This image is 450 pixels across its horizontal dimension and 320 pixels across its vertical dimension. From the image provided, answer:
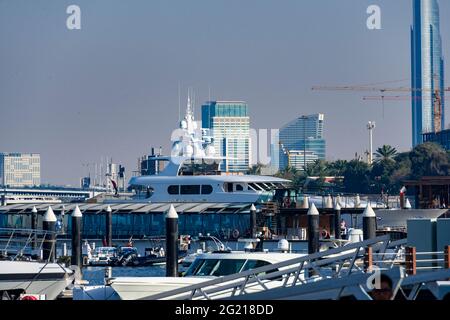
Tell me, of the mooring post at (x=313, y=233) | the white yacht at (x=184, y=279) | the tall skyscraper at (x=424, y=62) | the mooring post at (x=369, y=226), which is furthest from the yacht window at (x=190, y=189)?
the tall skyscraper at (x=424, y=62)

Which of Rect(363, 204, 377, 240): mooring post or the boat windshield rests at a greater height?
Rect(363, 204, 377, 240): mooring post

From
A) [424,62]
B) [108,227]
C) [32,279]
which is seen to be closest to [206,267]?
[32,279]

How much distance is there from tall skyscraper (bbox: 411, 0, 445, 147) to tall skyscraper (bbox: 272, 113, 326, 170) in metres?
28.5

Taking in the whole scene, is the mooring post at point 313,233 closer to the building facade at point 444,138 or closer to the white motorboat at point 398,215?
the white motorboat at point 398,215

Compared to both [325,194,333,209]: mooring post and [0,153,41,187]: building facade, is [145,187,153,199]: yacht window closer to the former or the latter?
[325,194,333,209]: mooring post

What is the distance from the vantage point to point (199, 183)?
54.2 meters

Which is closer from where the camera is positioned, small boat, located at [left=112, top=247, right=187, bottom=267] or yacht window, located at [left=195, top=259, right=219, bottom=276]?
yacht window, located at [left=195, top=259, right=219, bottom=276]

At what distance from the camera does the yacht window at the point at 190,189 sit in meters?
54.6

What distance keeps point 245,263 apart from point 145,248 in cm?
2632

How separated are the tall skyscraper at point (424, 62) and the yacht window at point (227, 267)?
456ft

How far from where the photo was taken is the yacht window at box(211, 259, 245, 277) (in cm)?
2464

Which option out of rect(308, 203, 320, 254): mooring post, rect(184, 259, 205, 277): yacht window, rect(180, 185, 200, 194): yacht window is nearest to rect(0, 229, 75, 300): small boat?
rect(184, 259, 205, 277): yacht window
